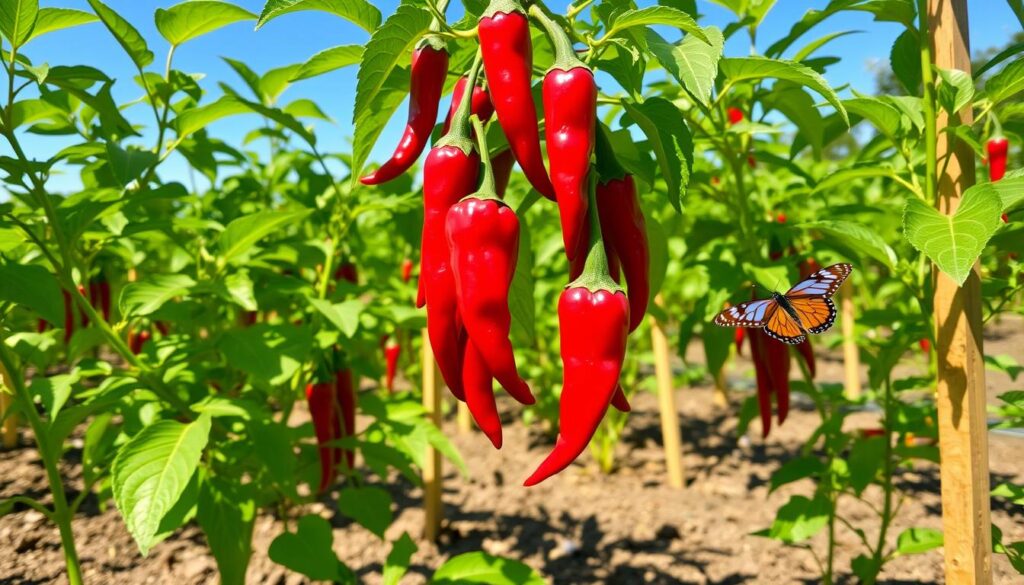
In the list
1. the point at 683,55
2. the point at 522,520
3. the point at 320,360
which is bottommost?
the point at 522,520

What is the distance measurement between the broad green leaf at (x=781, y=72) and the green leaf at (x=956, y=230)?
215 millimetres

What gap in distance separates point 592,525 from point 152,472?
2.01 metres

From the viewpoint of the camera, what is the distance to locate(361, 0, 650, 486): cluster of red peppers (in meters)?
0.75

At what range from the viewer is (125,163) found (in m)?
1.34

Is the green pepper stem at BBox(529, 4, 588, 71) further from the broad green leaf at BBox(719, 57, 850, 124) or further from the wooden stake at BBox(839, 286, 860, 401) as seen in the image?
the wooden stake at BBox(839, 286, 860, 401)

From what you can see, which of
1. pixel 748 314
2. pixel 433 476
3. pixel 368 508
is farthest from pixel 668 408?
pixel 748 314

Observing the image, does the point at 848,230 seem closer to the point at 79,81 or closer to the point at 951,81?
the point at 951,81

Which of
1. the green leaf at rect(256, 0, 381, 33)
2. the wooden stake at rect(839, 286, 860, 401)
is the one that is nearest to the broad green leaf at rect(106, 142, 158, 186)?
the green leaf at rect(256, 0, 381, 33)

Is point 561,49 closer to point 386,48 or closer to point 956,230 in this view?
point 386,48

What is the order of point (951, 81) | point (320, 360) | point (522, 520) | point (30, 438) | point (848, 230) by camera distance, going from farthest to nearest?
point (30, 438) < point (522, 520) < point (320, 360) < point (848, 230) < point (951, 81)

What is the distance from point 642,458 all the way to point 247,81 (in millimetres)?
2794

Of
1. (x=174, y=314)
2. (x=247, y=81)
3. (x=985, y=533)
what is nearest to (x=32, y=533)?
(x=174, y=314)

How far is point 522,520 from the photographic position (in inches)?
114

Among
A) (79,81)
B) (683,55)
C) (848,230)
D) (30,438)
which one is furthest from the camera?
(30,438)
